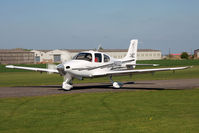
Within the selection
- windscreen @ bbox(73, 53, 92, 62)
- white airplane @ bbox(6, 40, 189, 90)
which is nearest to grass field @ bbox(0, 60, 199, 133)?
white airplane @ bbox(6, 40, 189, 90)

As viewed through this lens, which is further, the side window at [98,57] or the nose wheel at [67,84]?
the side window at [98,57]

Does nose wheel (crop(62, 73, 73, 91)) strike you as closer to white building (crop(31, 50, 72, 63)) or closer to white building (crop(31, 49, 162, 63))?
white building (crop(31, 49, 162, 63))

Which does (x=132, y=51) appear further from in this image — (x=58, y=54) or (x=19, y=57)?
(x=19, y=57)

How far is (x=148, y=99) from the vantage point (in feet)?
46.7

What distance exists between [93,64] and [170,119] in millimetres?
10768

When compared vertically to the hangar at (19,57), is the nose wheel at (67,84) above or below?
below

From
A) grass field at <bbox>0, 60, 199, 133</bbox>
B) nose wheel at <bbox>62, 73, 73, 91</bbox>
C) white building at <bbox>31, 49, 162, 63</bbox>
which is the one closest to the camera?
grass field at <bbox>0, 60, 199, 133</bbox>

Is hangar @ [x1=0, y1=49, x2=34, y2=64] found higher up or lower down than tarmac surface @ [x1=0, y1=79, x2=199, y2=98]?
higher up

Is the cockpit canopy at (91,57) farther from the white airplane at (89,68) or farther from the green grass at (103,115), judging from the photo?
the green grass at (103,115)

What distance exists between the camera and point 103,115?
34.4 ft

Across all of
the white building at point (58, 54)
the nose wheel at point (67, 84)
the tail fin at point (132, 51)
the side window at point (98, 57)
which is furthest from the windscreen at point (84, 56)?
the white building at point (58, 54)

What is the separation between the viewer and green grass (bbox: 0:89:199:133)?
870 cm

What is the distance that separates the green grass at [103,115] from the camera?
8.70 metres

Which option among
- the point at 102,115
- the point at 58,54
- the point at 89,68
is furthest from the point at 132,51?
the point at 58,54
